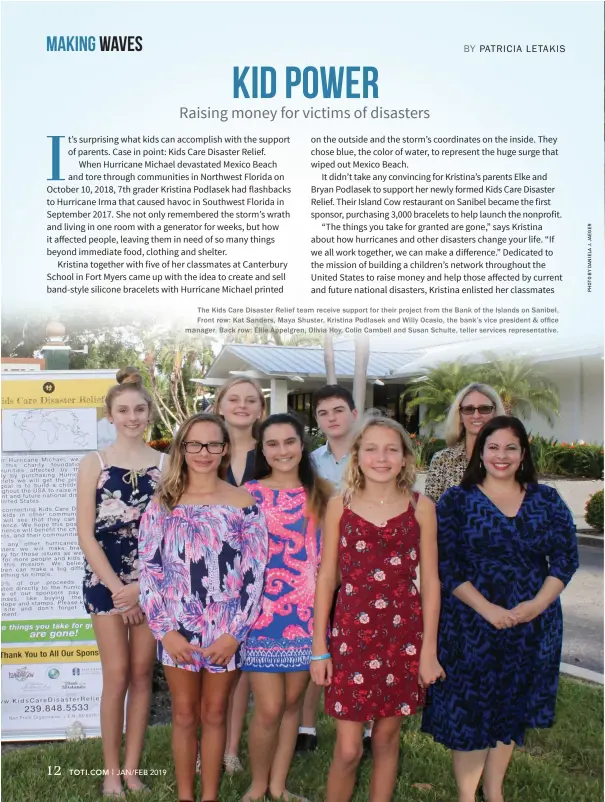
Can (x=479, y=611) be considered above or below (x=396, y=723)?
above

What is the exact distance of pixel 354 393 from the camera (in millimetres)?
3490

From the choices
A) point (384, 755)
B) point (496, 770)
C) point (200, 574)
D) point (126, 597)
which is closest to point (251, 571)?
point (200, 574)

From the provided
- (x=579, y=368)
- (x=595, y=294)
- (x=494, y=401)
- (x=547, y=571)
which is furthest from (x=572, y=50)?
(x=547, y=571)

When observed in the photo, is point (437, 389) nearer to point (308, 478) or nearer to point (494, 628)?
point (308, 478)

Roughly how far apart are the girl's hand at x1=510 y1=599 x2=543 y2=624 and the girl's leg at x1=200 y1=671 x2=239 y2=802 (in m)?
1.10

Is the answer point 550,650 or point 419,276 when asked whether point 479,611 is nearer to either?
point 550,650

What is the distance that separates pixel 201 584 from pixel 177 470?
0.45 meters

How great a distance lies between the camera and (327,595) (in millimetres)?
2633

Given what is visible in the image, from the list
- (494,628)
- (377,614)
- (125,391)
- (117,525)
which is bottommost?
(494,628)

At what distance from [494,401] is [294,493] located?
3.22 feet

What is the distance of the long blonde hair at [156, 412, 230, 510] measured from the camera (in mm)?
2762

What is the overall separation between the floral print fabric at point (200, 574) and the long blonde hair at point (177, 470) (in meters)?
0.04

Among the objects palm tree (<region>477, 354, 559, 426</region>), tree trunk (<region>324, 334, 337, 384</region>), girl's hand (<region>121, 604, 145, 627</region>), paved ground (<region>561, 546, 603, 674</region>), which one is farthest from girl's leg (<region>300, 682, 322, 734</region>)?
paved ground (<region>561, 546, 603, 674</region>)

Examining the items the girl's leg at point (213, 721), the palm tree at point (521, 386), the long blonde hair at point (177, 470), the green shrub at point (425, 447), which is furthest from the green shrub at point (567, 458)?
the girl's leg at point (213, 721)
